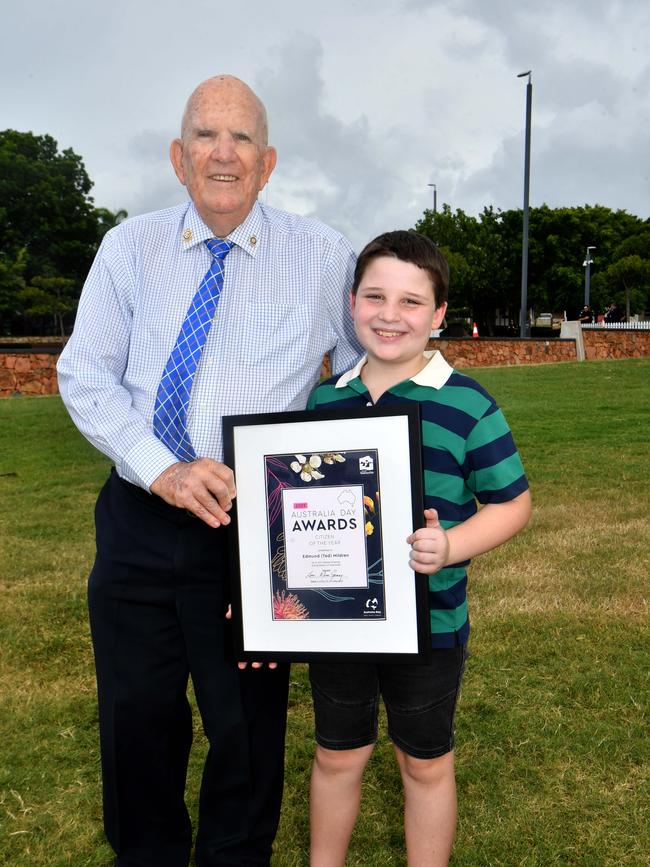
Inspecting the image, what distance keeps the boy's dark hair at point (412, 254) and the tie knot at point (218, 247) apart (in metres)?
0.36

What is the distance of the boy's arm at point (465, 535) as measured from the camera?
1979 mm

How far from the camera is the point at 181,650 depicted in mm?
2434

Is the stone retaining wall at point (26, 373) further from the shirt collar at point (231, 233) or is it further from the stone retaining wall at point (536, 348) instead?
the shirt collar at point (231, 233)

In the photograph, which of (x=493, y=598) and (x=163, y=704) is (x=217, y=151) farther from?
(x=493, y=598)

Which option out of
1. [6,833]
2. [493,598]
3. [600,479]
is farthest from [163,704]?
[600,479]

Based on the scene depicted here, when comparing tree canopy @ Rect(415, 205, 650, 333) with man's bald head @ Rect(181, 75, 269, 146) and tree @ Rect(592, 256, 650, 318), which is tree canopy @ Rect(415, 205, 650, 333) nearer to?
tree @ Rect(592, 256, 650, 318)

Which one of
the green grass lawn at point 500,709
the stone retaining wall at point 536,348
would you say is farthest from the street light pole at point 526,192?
the green grass lawn at point 500,709

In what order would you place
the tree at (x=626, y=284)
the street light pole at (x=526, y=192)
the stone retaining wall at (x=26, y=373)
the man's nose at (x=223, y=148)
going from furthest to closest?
the tree at (x=626, y=284) < the street light pole at (x=526, y=192) < the stone retaining wall at (x=26, y=373) < the man's nose at (x=223, y=148)

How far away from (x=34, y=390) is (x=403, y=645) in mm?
16872

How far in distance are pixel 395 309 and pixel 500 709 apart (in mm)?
2283

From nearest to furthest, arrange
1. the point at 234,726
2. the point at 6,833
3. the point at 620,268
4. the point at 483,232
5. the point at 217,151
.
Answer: the point at 217,151 < the point at 234,726 < the point at 6,833 < the point at 620,268 < the point at 483,232

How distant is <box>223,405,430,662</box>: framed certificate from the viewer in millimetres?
2035
